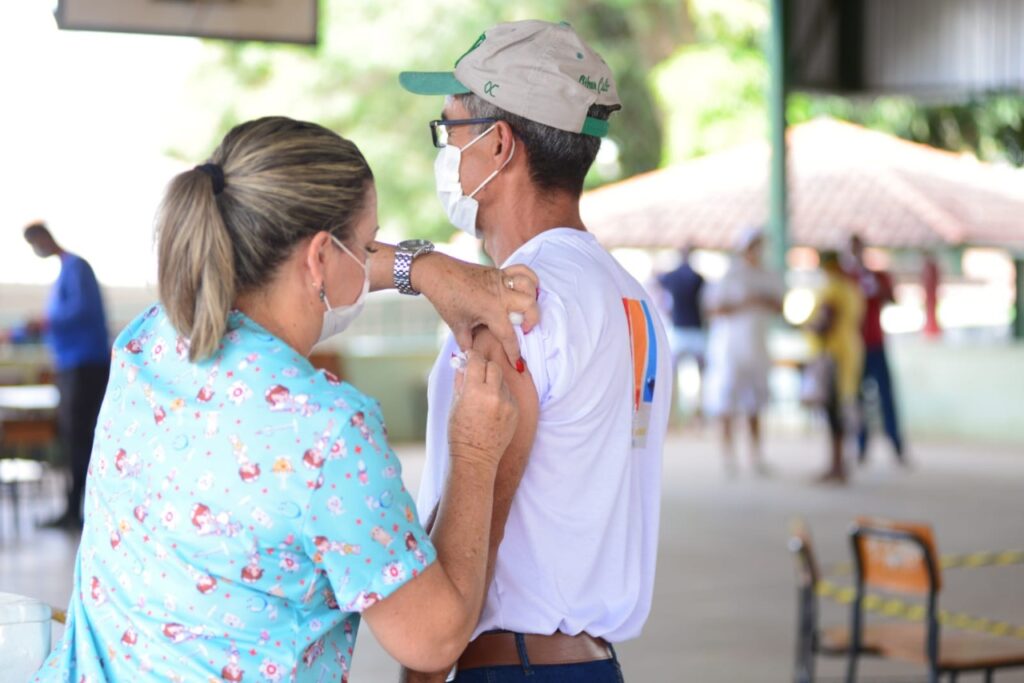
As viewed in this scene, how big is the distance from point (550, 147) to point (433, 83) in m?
0.23

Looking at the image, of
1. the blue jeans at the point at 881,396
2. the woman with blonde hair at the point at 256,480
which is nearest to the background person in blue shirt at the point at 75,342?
the blue jeans at the point at 881,396

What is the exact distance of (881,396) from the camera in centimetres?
1282

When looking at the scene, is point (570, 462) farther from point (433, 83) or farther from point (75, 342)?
point (75, 342)

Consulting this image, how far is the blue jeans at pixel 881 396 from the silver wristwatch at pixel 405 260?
35.9 feet

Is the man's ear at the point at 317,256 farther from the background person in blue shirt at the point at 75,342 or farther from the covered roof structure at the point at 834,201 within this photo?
the covered roof structure at the point at 834,201

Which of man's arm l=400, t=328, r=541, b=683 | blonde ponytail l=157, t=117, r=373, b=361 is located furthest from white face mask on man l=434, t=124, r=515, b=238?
blonde ponytail l=157, t=117, r=373, b=361

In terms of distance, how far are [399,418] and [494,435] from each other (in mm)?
13414

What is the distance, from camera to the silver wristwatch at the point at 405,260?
7.06 feet

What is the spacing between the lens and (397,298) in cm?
2039

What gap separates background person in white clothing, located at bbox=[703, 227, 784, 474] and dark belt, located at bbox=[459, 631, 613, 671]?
990 cm

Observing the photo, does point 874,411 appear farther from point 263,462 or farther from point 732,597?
point 263,462

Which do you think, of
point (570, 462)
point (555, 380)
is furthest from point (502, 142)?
point (570, 462)

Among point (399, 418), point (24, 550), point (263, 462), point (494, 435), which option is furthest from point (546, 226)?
point (399, 418)

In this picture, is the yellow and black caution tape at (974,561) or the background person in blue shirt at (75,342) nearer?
the yellow and black caution tape at (974,561)
